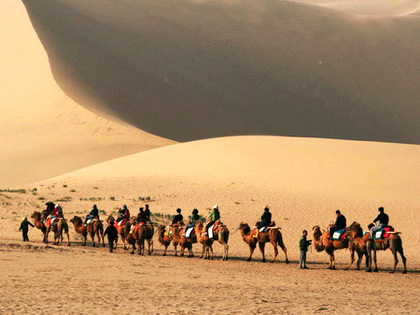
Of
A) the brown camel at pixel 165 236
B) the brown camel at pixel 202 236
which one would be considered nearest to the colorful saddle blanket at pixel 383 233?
the brown camel at pixel 202 236

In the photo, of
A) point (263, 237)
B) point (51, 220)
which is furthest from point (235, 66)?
point (263, 237)

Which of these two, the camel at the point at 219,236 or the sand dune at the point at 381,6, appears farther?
the sand dune at the point at 381,6

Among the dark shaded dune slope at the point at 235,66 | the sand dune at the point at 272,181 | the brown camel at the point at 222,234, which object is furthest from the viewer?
the dark shaded dune slope at the point at 235,66

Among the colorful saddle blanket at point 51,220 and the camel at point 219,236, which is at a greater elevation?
the colorful saddle blanket at point 51,220

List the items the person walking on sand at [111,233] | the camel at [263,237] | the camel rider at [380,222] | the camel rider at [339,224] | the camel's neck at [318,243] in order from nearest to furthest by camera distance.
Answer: the camel rider at [380,222] < the camel rider at [339,224] < the camel's neck at [318,243] < the camel at [263,237] < the person walking on sand at [111,233]

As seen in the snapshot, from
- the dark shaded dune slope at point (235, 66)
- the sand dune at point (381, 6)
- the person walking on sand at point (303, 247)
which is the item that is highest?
the sand dune at point (381, 6)

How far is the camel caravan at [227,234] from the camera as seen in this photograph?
70.2 feet

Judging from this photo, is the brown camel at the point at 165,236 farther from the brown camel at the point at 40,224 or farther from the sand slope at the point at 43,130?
the sand slope at the point at 43,130

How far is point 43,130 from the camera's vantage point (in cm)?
6016

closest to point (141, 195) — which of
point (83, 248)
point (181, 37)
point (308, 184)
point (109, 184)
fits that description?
point (109, 184)

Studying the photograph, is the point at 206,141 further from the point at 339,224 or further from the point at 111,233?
the point at 339,224

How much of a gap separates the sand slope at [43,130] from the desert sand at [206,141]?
0.18 metres

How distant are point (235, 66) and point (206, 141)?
44.3 m

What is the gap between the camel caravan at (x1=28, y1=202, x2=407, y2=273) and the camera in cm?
2139
